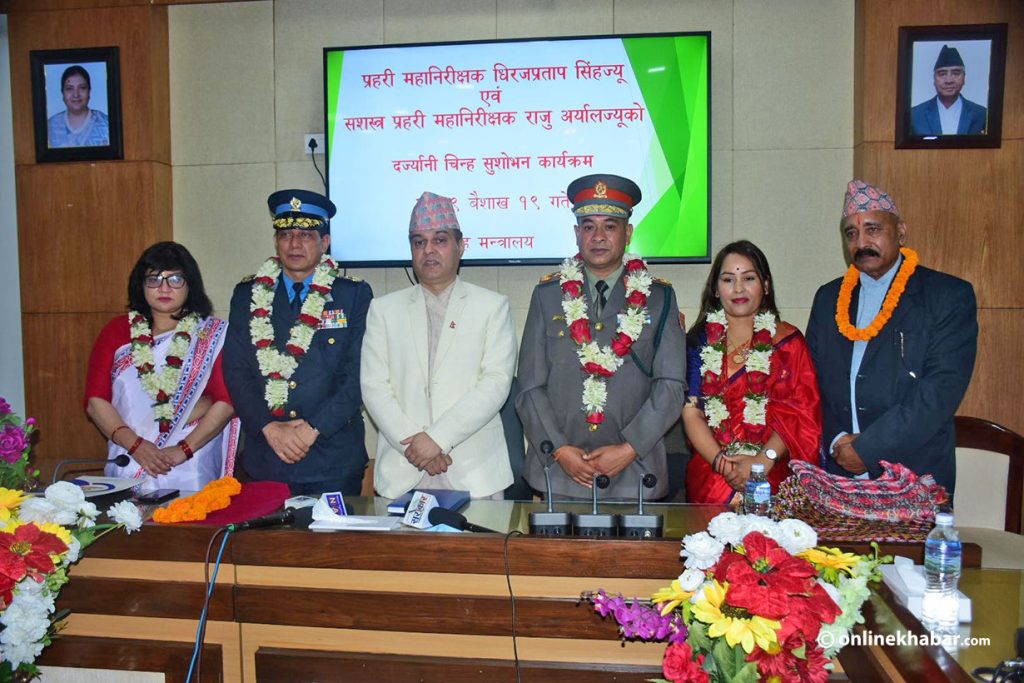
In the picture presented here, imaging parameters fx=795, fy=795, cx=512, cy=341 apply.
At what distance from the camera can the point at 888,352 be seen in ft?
9.37

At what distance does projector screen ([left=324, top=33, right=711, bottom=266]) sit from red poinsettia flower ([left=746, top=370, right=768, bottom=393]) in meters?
1.39

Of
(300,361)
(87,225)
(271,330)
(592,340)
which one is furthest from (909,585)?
(87,225)

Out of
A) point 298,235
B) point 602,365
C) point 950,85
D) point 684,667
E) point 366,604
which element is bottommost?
point 366,604

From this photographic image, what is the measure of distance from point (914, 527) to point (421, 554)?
Answer: 4.14ft

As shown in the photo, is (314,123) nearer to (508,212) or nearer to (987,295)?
(508,212)

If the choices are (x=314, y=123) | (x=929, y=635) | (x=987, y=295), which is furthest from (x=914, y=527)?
(x=314, y=123)

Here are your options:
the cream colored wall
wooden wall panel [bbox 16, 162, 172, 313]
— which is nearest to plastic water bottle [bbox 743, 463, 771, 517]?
the cream colored wall

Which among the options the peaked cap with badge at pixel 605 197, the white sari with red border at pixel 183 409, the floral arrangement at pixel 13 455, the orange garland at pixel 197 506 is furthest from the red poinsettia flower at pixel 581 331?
the floral arrangement at pixel 13 455

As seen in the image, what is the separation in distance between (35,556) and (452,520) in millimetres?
958

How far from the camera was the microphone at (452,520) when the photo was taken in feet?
6.83

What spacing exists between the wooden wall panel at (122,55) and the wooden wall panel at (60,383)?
89cm

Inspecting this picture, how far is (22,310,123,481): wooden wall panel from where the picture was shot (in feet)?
14.5

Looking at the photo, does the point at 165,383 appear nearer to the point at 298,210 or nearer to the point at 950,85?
the point at 298,210

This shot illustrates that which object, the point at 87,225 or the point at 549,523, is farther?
the point at 87,225
